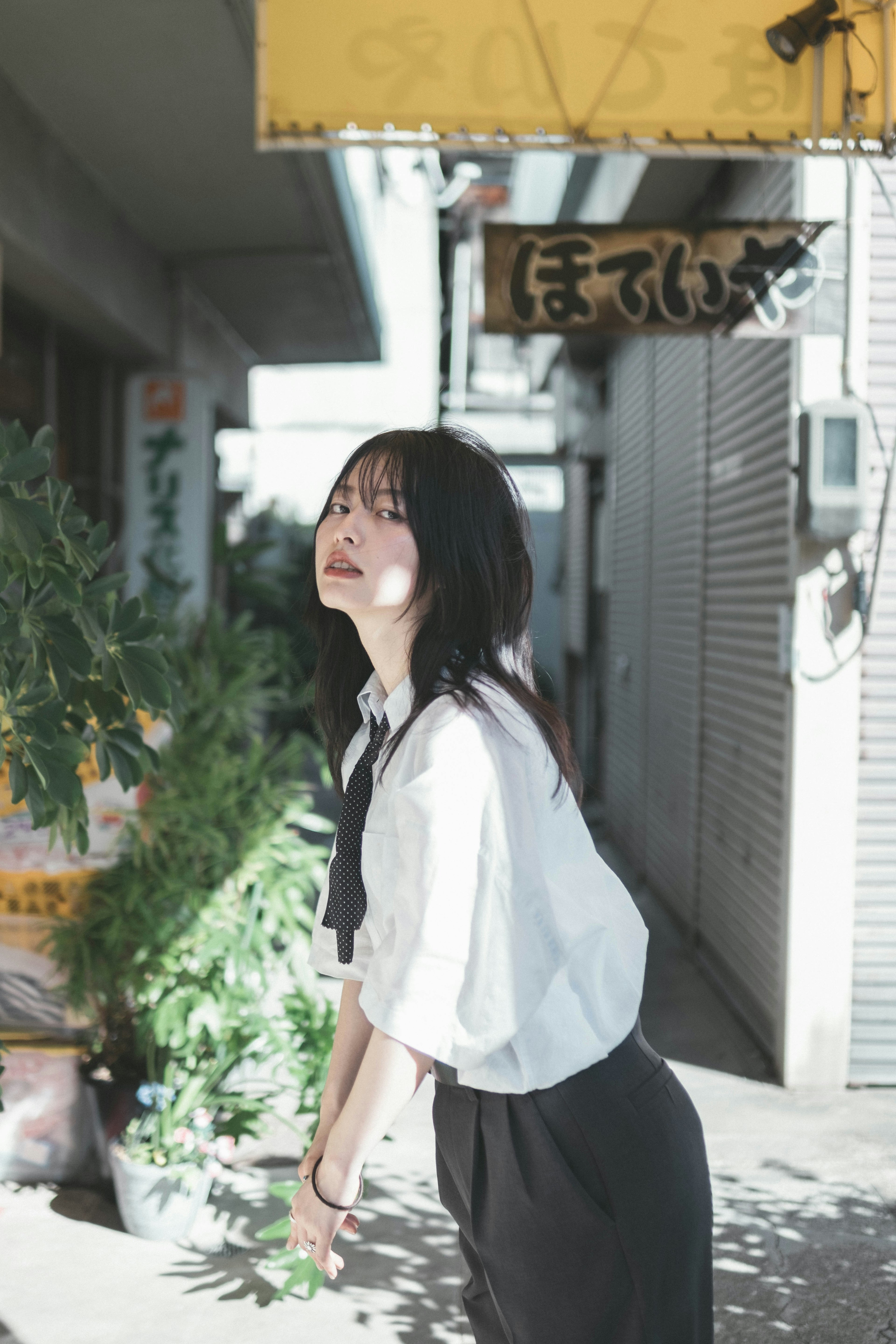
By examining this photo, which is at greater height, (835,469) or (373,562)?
(835,469)

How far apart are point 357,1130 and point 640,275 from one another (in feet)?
10.6

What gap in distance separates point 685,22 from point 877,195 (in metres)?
1.28

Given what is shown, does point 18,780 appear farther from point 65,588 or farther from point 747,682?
point 747,682

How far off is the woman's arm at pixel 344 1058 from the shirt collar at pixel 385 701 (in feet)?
1.42

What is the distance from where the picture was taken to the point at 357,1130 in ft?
4.80

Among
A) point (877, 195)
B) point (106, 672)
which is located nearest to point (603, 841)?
point (877, 195)

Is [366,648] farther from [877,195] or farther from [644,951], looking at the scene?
[877,195]

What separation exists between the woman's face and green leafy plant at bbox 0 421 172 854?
2.13 feet

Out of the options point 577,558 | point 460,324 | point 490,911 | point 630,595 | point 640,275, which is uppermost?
point 460,324

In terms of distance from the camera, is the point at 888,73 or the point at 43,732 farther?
the point at 888,73

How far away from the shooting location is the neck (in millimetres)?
1640

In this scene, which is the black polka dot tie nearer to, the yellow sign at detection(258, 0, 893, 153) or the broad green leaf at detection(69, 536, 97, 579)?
the broad green leaf at detection(69, 536, 97, 579)

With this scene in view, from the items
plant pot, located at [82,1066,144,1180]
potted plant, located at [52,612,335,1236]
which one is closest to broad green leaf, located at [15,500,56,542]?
potted plant, located at [52,612,335,1236]

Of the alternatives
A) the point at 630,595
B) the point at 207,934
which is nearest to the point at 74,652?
the point at 207,934
